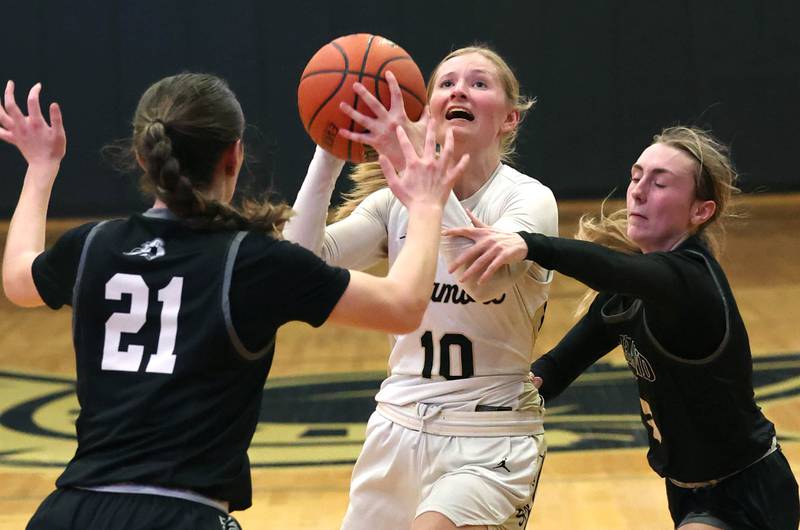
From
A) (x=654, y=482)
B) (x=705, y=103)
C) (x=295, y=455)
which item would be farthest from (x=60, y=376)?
(x=705, y=103)

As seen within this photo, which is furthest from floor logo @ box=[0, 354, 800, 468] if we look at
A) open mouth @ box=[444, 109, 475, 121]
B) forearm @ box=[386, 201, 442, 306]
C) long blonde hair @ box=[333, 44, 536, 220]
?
forearm @ box=[386, 201, 442, 306]

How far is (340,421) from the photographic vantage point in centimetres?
706

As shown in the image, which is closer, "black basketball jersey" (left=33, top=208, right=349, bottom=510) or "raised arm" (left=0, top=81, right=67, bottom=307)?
"black basketball jersey" (left=33, top=208, right=349, bottom=510)

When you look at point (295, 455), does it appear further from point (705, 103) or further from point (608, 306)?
point (705, 103)

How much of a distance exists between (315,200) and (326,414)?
375cm

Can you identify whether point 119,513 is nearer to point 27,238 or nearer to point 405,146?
point 27,238

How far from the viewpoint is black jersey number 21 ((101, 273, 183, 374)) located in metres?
2.44

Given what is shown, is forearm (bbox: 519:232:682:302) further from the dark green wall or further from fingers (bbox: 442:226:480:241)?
the dark green wall

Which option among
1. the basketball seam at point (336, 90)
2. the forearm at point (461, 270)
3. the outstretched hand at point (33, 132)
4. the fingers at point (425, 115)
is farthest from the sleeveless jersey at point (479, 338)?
the outstretched hand at point (33, 132)

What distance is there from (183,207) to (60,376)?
6.08 metres

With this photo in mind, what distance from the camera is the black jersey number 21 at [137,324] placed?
244 centimetres

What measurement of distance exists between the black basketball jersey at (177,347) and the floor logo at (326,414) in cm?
393

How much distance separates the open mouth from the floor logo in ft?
9.89

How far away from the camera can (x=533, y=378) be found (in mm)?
3941
